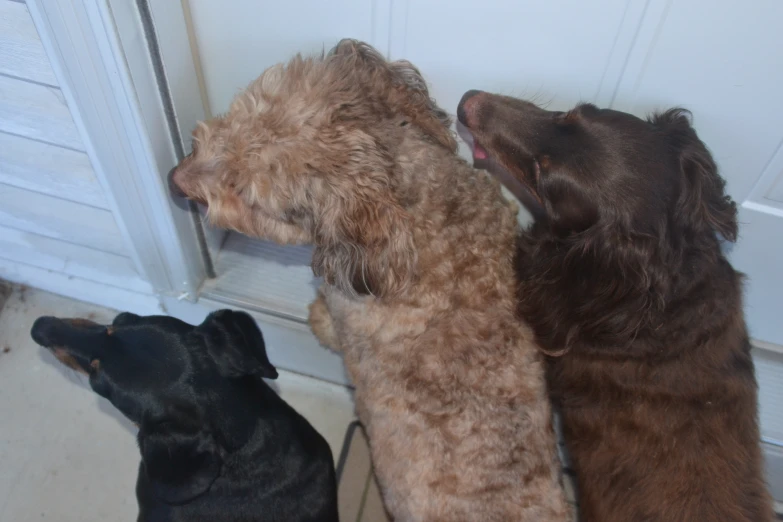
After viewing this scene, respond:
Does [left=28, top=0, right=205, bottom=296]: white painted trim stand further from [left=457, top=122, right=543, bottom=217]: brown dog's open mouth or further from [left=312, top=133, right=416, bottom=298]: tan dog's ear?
[left=457, top=122, right=543, bottom=217]: brown dog's open mouth

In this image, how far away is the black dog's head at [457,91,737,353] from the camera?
1.35 metres

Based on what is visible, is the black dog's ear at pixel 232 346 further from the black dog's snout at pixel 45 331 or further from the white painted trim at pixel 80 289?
the white painted trim at pixel 80 289

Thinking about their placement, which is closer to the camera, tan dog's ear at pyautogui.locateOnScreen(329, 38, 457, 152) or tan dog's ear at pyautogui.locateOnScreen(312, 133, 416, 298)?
tan dog's ear at pyautogui.locateOnScreen(312, 133, 416, 298)

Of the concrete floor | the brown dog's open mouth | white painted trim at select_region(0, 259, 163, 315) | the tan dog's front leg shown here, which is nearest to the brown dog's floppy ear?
the brown dog's open mouth

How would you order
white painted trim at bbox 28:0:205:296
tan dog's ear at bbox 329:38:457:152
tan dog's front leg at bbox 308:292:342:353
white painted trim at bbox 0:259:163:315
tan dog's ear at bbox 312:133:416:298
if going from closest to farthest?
white painted trim at bbox 28:0:205:296, tan dog's ear at bbox 312:133:416:298, tan dog's ear at bbox 329:38:457:152, tan dog's front leg at bbox 308:292:342:353, white painted trim at bbox 0:259:163:315

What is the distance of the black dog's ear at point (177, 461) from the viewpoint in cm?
136

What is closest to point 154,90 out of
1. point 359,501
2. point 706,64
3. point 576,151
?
point 576,151

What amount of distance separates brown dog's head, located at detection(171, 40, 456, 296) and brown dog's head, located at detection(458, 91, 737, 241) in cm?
22

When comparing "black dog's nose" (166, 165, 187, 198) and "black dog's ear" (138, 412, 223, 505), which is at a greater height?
"black dog's nose" (166, 165, 187, 198)

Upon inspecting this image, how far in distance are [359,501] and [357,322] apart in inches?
33.8

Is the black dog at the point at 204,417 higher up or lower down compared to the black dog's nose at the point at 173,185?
lower down

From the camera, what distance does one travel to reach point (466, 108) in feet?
4.81

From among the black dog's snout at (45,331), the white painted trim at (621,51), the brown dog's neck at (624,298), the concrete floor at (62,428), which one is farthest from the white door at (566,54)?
the concrete floor at (62,428)

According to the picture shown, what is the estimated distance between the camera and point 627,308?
1.41m
